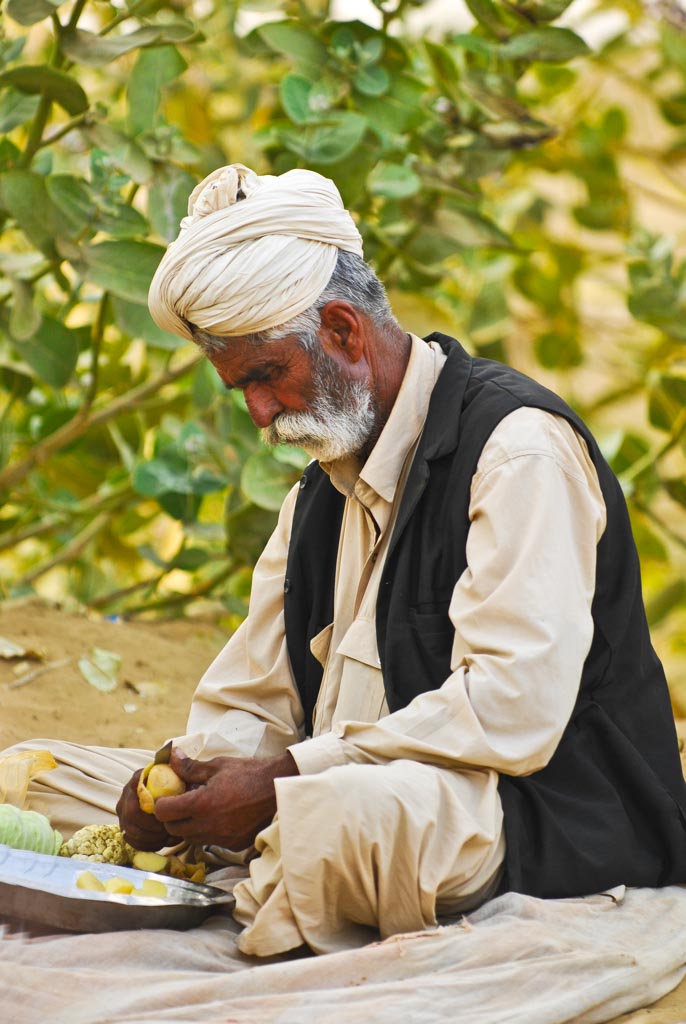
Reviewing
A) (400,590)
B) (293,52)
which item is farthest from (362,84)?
(400,590)

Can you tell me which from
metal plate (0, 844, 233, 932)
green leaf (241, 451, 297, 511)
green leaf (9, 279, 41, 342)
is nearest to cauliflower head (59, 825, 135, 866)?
metal plate (0, 844, 233, 932)

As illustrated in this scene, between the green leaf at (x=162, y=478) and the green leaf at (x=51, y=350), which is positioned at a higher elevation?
the green leaf at (x=51, y=350)

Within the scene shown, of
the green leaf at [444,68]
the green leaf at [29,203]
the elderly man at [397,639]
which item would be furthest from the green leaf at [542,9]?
the elderly man at [397,639]

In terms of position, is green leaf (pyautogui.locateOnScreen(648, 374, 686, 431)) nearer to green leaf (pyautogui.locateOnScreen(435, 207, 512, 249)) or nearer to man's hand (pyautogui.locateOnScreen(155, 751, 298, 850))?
green leaf (pyautogui.locateOnScreen(435, 207, 512, 249))

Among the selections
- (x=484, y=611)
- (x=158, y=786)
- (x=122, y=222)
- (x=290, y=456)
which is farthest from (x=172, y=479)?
(x=484, y=611)

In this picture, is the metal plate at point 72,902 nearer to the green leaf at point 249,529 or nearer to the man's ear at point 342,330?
the man's ear at point 342,330

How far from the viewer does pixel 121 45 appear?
327 cm

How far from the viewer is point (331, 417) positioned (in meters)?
2.42

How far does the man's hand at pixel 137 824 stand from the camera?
2.25m

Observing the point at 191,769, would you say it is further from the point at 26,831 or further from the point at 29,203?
the point at 29,203

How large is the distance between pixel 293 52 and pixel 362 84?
0.23m

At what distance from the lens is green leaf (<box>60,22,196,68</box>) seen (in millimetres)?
3266

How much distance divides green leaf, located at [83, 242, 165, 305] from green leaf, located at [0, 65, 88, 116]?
38cm

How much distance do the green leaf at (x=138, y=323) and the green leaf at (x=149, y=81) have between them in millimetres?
489
